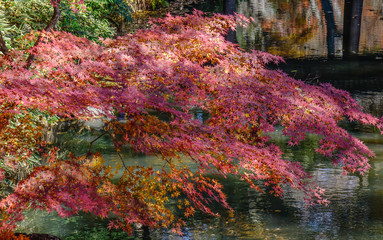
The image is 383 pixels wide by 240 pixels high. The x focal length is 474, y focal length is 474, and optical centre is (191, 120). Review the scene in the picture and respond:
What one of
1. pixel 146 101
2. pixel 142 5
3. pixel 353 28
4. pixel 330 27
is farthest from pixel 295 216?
pixel 142 5

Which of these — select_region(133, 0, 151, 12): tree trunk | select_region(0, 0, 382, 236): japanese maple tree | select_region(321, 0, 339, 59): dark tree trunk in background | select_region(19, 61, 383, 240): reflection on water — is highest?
select_region(0, 0, 382, 236): japanese maple tree

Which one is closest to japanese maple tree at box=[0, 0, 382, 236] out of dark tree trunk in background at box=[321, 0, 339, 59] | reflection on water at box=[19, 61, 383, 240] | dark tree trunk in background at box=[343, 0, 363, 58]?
reflection on water at box=[19, 61, 383, 240]

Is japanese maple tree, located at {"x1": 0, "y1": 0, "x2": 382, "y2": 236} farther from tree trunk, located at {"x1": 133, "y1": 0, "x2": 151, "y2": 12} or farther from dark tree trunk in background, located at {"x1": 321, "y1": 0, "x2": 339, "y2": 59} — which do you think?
tree trunk, located at {"x1": 133, "y1": 0, "x2": 151, "y2": 12}

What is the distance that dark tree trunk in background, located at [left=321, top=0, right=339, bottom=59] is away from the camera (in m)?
19.6

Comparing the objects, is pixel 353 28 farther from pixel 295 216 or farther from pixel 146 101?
pixel 146 101

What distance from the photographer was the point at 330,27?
25094mm

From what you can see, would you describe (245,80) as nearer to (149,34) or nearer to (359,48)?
(149,34)

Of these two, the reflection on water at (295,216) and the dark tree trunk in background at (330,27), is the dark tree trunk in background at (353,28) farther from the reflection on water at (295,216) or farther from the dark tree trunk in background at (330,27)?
the reflection on water at (295,216)

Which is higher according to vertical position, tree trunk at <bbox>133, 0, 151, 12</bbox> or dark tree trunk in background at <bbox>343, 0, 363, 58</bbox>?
tree trunk at <bbox>133, 0, 151, 12</bbox>

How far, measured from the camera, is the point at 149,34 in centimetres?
540

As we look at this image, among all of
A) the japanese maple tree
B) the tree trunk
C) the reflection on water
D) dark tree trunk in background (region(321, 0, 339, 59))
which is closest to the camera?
the japanese maple tree

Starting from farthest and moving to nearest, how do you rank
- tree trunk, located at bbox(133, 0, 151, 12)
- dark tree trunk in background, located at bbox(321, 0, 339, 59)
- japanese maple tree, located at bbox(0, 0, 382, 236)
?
tree trunk, located at bbox(133, 0, 151, 12) → dark tree trunk in background, located at bbox(321, 0, 339, 59) → japanese maple tree, located at bbox(0, 0, 382, 236)

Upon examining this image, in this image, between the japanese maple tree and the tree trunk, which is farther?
the tree trunk

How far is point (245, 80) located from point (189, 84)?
2.16 ft
